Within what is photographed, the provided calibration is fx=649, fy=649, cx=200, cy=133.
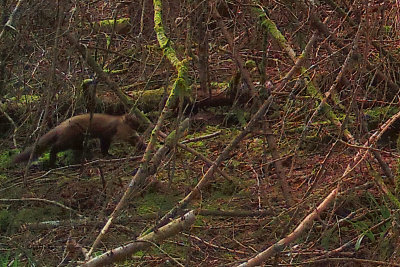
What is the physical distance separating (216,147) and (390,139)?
4.92 ft

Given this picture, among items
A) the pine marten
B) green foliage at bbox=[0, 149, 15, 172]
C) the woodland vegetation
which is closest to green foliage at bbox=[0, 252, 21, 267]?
the woodland vegetation

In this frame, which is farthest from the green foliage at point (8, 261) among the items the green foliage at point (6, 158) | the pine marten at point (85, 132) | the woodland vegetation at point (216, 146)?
the pine marten at point (85, 132)

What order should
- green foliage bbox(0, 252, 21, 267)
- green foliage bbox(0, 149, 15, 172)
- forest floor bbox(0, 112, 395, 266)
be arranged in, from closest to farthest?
green foliage bbox(0, 252, 21, 267) → forest floor bbox(0, 112, 395, 266) → green foliage bbox(0, 149, 15, 172)

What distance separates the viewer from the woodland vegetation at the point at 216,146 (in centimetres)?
352

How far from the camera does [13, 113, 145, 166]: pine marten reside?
5.85m

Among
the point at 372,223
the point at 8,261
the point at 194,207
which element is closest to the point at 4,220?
the point at 8,261

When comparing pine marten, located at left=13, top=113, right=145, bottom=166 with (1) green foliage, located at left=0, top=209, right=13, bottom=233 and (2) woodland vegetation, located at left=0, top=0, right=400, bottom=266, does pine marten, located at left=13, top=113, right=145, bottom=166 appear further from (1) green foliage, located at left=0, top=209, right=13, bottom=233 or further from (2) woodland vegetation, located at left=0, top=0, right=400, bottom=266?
(1) green foliage, located at left=0, top=209, right=13, bottom=233

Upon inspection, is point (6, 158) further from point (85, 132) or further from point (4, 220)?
point (4, 220)

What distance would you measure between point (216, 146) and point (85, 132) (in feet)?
3.82

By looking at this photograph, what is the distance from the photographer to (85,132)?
573cm

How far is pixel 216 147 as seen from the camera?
5.76 m

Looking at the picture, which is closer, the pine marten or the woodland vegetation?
the woodland vegetation

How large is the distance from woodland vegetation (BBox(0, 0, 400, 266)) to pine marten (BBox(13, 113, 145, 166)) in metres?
0.18

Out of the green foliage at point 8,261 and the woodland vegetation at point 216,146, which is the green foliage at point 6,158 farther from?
the green foliage at point 8,261
